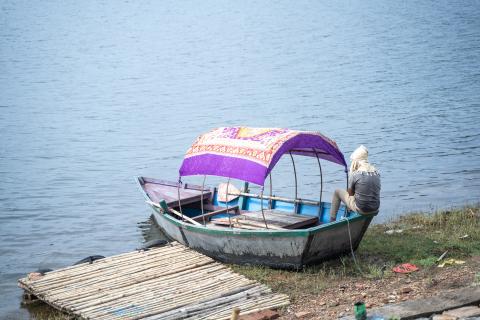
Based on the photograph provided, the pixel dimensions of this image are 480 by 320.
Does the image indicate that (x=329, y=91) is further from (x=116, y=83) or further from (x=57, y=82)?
(x=57, y=82)

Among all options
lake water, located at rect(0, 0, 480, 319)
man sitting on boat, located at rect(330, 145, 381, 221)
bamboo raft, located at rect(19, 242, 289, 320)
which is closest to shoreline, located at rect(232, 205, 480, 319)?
bamboo raft, located at rect(19, 242, 289, 320)

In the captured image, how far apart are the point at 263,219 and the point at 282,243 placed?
114 cm

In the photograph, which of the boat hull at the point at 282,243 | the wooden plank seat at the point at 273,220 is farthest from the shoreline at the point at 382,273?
the wooden plank seat at the point at 273,220

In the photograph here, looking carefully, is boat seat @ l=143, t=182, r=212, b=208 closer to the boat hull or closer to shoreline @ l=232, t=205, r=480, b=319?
the boat hull

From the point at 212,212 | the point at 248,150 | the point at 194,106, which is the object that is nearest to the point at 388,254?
the point at 248,150

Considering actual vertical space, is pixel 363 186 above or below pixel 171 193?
above

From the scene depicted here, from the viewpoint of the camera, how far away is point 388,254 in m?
12.4

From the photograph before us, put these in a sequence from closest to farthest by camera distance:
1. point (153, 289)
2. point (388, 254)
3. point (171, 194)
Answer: point (153, 289), point (388, 254), point (171, 194)

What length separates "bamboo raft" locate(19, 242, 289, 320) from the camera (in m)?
10.1

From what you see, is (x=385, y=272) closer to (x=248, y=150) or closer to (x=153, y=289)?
(x=248, y=150)

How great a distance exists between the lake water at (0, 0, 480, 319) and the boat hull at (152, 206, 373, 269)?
3.54 metres

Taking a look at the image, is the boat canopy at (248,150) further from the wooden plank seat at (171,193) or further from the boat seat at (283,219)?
the wooden plank seat at (171,193)

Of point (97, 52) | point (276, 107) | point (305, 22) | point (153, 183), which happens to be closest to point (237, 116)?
point (276, 107)

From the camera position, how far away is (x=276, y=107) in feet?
108
